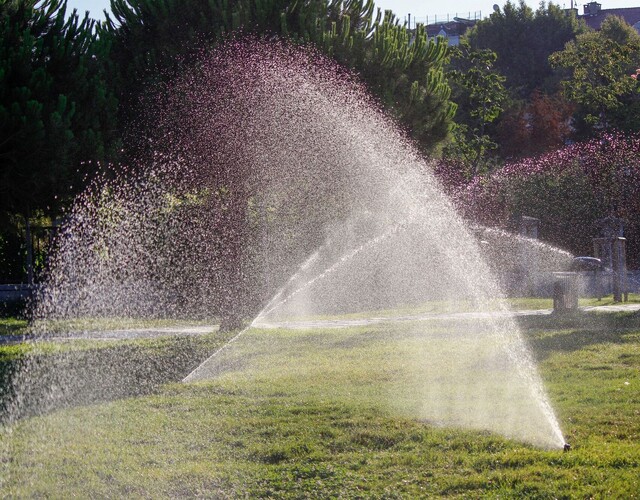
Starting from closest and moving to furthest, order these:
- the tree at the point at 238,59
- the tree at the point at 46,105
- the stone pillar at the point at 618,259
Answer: the tree at the point at 46,105 < the tree at the point at 238,59 < the stone pillar at the point at 618,259

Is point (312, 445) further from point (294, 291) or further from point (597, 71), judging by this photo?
point (597, 71)

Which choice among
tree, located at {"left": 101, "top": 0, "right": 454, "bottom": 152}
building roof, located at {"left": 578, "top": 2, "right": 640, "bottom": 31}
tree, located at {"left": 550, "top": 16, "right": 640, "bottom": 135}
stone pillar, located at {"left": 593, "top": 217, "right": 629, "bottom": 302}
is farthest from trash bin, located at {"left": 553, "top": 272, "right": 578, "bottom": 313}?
building roof, located at {"left": 578, "top": 2, "right": 640, "bottom": 31}

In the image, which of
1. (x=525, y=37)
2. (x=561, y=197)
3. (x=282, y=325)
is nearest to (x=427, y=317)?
(x=282, y=325)

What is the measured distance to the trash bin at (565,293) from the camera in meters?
14.8

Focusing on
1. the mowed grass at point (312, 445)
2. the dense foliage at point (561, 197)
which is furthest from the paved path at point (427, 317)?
the dense foliage at point (561, 197)

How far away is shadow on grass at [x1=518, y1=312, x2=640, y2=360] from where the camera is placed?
10.7 metres

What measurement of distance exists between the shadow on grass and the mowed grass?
1.36 m

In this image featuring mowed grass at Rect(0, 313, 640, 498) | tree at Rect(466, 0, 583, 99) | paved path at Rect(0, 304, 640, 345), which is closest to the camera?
mowed grass at Rect(0, 313, 640, 498)

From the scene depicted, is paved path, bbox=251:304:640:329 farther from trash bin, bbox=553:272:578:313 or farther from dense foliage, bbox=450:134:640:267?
dense foliage, bbox=450:134:640:267

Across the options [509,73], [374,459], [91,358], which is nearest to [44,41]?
[91,358]

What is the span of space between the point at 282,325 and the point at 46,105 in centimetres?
526

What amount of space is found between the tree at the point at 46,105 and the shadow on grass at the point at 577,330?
666 cm

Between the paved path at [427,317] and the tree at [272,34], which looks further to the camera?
the paved path at [427,317]

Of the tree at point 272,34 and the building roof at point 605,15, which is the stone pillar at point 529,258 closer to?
the tree at point 272,34
